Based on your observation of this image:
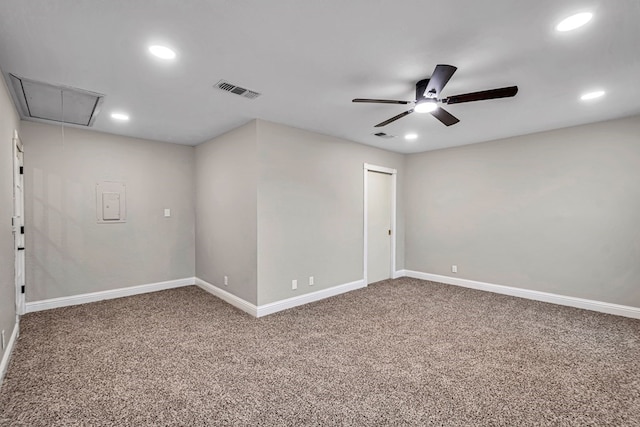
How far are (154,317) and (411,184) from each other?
16.6 feet

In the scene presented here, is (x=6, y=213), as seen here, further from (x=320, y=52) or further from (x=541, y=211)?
(x=541, y=211)

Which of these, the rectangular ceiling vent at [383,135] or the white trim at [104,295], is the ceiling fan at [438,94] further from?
the white trim at [104,295]

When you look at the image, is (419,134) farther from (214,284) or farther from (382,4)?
(214,284)

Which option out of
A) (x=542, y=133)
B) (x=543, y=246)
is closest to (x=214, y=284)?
(x=543, y=246)

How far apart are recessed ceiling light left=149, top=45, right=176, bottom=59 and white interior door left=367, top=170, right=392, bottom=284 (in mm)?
3793

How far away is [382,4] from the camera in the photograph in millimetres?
1724

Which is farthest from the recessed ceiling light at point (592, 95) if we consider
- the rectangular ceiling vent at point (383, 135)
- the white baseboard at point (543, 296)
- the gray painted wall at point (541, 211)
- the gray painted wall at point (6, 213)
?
the gray painted wall at point (6, 213)

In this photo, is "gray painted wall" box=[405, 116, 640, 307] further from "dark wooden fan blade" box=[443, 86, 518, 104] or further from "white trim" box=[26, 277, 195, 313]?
"white trim" box=[26, 277, 195, 313]

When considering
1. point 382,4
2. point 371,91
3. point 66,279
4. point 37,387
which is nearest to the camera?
point 382,4

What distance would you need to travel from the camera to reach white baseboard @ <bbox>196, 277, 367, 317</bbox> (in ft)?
12.6

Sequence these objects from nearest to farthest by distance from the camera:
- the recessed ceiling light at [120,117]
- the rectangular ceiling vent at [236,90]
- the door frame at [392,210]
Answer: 1. the rectangular ceiling vent at [236,90]
2. the recessed ceiling light at [120,117]
3. the door frame at [392,210]

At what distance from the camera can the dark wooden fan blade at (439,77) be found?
6.78 ft

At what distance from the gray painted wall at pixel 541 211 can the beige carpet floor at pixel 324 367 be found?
2.21 ft

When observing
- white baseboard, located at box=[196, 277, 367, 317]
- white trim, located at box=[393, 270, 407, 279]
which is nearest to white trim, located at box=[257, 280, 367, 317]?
white baseboard, located at box=[196, 277, 367, 317]
